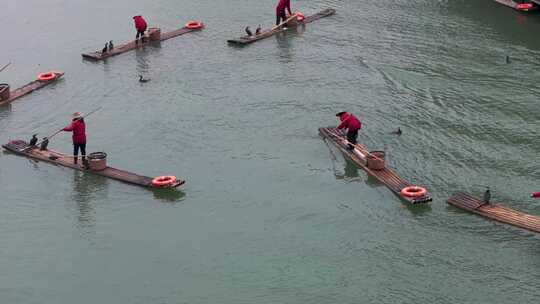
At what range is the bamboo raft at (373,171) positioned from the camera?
1919 cm

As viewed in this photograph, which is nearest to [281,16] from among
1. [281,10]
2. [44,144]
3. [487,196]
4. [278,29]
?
→ [281,10]

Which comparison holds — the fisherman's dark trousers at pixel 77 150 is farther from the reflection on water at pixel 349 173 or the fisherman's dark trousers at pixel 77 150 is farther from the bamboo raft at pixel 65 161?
the reflection on water at pixel 349 173

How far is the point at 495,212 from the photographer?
60.4 feet

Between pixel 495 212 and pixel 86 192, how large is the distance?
28.4 feet

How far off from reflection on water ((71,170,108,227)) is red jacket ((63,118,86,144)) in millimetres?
729

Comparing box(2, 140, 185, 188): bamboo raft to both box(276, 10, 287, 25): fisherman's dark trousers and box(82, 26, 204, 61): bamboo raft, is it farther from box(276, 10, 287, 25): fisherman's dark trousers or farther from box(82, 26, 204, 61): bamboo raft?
box(276, 10, 287, 25): fisherman's dark trousers

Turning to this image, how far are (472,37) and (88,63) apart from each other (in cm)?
1218

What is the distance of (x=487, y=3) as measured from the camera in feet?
112

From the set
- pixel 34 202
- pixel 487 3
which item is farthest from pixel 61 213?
pixel 487 3

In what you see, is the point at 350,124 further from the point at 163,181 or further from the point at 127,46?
the point at 127,46

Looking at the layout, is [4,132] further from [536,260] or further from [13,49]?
[536,260]

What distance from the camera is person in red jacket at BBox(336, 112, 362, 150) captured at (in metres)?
21.6

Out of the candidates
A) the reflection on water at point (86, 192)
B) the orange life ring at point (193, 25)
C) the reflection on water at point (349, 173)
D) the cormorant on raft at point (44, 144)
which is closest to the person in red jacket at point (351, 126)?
the reflection on water at point (349, 173)

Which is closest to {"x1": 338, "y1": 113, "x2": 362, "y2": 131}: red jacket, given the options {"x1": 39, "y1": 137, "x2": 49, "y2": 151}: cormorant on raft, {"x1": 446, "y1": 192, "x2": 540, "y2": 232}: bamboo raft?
{"x1": 446, "y1": 192, "x2": 540, "y2": 232}: bamboo raft
